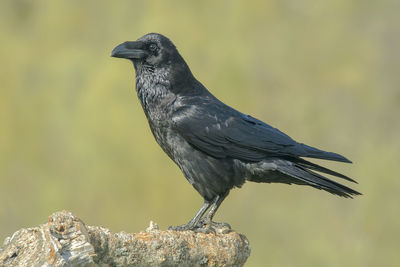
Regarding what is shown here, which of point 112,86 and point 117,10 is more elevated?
point 117,10

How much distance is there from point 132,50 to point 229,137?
3.71 ft

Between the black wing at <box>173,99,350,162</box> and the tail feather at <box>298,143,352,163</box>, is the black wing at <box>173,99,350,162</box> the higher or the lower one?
the lower one

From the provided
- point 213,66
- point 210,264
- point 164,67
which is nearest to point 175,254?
point 210,264

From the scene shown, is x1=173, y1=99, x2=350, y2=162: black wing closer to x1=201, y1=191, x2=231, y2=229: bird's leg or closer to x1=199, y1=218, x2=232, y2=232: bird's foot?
x1=201, y1=191, x2=231, y2=229: bird's leg

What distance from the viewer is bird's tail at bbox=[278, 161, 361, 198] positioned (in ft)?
17.3

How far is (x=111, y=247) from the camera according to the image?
4105mm

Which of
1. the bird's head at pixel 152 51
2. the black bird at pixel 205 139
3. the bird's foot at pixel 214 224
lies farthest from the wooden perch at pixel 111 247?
the bird's head at pixel 152 51

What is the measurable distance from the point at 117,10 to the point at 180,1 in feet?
5.01

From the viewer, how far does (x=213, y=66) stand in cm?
1410

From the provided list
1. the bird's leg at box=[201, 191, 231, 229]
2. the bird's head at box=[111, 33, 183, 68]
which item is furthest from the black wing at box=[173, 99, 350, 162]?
the bird's head at box=[111, 33, 183, 68]

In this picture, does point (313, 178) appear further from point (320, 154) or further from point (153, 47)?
point (153, 47)

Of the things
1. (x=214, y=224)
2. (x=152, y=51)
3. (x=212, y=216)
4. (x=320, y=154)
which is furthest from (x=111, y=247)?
(x=152, y=51)

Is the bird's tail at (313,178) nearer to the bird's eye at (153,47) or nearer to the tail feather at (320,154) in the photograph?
the tail feather at (320,154)

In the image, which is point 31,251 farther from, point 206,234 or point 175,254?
point 206,234
